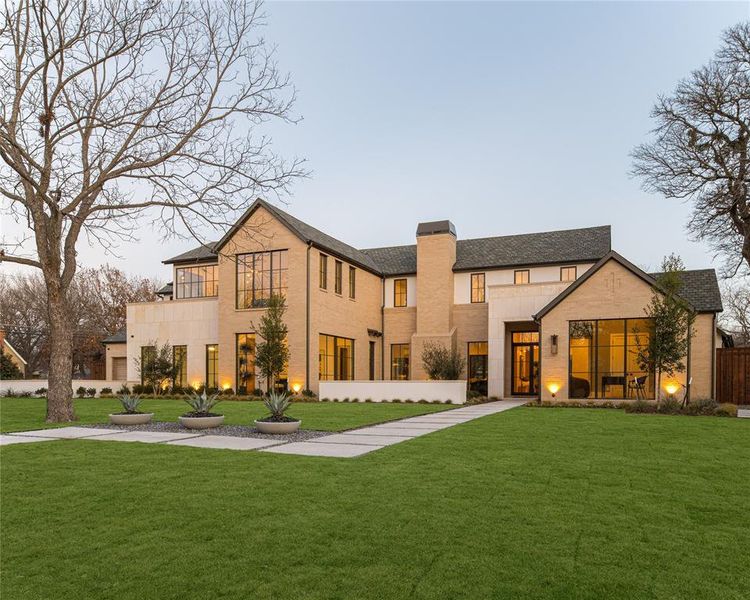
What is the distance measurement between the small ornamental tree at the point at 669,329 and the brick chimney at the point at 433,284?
1080 centimetres

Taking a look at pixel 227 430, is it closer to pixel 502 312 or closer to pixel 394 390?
pixel 394 390

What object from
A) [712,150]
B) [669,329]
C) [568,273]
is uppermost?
[712,150]

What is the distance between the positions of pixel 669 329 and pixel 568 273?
29.6 ft

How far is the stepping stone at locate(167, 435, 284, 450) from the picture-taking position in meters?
9.80

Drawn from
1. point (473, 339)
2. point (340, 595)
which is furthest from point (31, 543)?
point (473, 339)

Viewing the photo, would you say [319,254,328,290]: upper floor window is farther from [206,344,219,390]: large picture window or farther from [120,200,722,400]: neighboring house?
[206,344,219,390]: large picture window

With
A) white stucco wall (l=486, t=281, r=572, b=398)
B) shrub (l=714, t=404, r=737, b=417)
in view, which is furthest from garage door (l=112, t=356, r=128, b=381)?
shrub (l=714, t=404, r=737, b=417)

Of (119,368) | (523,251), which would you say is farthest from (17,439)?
(119,368)

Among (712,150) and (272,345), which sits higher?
(712,150)

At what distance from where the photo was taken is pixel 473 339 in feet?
92.5

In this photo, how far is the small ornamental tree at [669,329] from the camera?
18.2m

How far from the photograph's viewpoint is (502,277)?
28.2 m

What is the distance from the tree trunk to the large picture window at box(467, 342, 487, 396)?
18815mm

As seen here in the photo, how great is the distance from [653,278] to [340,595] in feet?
67.2
